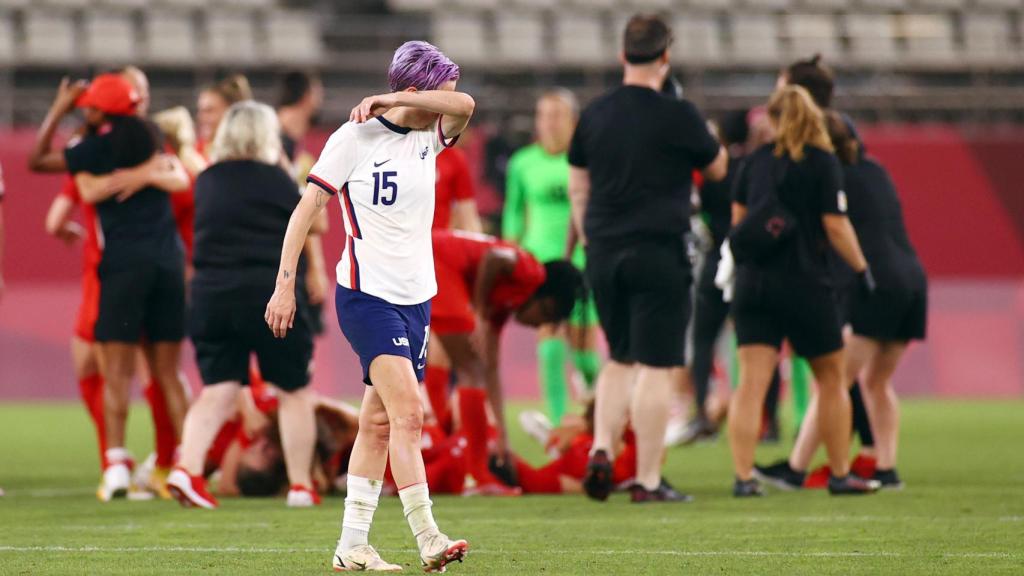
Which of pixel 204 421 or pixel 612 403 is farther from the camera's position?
pixel 612 403

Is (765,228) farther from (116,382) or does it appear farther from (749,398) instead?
(116,382)

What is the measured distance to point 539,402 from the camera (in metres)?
16.3

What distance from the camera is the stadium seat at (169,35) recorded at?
18.9 m

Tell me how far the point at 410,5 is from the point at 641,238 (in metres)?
12.6

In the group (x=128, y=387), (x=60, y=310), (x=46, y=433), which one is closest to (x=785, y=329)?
(x=128, y=387)

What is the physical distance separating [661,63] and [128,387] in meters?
3.23

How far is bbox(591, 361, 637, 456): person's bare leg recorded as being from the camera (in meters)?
7.82

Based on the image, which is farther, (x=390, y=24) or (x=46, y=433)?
(x=390, y=24)

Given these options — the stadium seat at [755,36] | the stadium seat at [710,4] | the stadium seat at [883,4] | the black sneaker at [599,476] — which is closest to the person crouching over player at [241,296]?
the black sneaker at [599,476]

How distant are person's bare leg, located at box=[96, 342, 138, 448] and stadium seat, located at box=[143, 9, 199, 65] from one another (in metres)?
10.6

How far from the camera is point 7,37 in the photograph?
19.0m

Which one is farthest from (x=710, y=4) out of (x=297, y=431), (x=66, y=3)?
(x=297, y=431)

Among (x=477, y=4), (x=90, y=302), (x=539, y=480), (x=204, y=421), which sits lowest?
(x=539, y=480)

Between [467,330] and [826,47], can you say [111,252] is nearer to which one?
[467,330]
